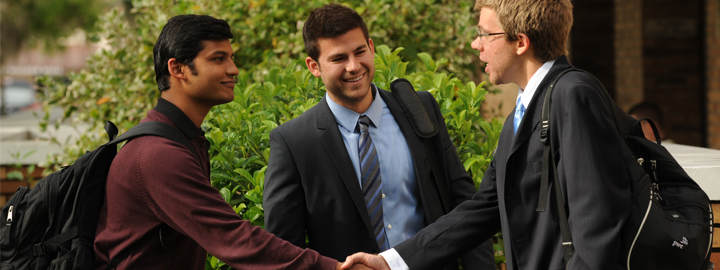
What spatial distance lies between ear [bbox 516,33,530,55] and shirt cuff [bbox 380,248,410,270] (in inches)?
34.7

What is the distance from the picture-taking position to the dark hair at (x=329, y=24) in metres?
2.62

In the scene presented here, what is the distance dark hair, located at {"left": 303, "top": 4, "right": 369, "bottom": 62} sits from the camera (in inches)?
103

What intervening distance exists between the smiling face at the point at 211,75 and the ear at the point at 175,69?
1cm

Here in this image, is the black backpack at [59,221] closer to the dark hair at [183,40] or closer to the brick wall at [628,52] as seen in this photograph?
the dark hair at [183,40]

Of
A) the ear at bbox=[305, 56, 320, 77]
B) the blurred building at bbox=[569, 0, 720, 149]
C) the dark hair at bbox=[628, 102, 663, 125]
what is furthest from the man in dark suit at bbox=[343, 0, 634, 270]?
the blurred building at bbox=[569, 0, 720, 149]

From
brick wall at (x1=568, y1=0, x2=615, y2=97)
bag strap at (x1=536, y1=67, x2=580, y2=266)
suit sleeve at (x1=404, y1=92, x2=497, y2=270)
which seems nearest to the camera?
bag strap at (x1=536, y1=67, x2=580, y2=266)

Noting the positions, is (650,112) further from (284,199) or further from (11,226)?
(11,226)

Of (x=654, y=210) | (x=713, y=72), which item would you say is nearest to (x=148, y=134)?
(x=654, y=210)

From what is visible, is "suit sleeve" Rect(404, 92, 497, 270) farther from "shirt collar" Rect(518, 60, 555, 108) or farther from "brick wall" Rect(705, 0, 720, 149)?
"brick wall" Rect(705, 0, 720, 149)

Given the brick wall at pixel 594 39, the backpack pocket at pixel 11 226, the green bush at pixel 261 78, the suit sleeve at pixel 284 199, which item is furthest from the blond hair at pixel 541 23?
the brick wall at pixel 594 39

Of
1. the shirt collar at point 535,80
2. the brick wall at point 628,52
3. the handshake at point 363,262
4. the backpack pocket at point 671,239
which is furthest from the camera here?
the brick wall at point 628,52

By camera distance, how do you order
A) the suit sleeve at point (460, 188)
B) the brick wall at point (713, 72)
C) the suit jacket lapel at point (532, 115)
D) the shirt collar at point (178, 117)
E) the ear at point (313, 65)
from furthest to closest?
the brick wall at point (713, 72)
the ear at point (313, 65)
the suit sleeve at point (460, 188)
the shirt collar at point (178, 117)
the suit jacket lapel at point (532, 115)

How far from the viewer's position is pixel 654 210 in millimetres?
1798

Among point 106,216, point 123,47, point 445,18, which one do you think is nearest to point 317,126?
point 106,216
